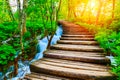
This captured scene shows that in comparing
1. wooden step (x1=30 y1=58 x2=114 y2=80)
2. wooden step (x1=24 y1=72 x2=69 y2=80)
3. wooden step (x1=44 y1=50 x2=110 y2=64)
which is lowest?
wooden step (x1=24 y1=72 x2=69 y2=80)

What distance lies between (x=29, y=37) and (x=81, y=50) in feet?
9.83

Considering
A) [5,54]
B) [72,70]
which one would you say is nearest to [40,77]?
[72,70]

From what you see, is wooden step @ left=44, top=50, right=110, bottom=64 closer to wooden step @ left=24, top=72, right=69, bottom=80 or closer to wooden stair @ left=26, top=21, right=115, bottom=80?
wooden stair @ left=26, top=21, right=115, bottom=80

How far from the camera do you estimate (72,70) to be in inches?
207

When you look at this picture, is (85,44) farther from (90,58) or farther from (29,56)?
(29,56)

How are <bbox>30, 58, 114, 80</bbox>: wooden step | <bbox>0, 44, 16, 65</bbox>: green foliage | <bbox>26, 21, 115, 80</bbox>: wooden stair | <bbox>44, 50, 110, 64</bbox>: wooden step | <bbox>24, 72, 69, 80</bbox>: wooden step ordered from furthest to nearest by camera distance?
<bbox>0, 44, 16, 65</bbox>: green foliage
<bbox>44, 50, 110, 64</bbox>: wooden step
<bbox>24, 72, 69, 80</bbox>: wooden step
<bbox>26, 21, 115, 80</bbox>: wooden stair
<bbox>30, 58, 114, 80</bbox>: wooden step

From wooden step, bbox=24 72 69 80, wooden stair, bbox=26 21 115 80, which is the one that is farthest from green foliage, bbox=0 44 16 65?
wooden step, bbox=24 72 69 80

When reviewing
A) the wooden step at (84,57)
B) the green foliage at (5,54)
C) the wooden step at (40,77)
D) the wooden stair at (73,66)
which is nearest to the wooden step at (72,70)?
the wooden stair at (73,66)

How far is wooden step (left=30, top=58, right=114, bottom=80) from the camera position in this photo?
4.67 m

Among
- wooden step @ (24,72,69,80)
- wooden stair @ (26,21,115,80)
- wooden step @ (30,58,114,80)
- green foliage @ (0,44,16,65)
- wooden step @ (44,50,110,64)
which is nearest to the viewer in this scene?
wooden step @ (30,58,114,80)

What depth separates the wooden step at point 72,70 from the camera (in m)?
4.67

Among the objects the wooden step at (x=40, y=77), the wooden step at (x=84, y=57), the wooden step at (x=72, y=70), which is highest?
the wooden step at (x=84, y=57)

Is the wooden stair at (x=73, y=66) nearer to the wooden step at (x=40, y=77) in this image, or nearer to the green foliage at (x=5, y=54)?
the wooden step at (x=40, y=77)

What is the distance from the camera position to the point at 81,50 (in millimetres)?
7156
